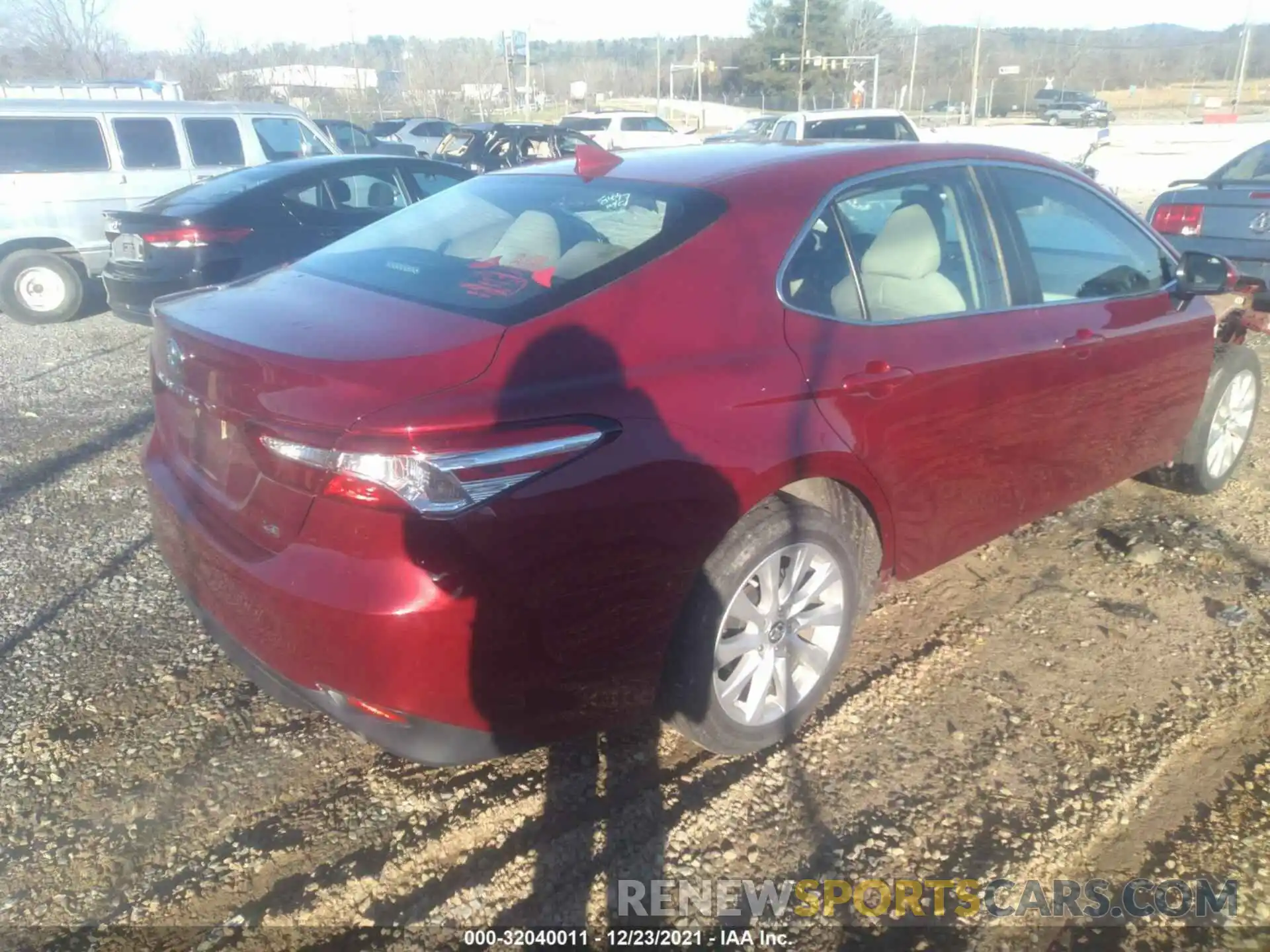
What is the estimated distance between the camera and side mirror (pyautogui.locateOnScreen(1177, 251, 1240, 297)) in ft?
13.1

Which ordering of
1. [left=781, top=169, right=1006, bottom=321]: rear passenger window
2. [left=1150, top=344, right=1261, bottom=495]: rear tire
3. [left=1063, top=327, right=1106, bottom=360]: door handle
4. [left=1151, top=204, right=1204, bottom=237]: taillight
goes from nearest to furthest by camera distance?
1. [left=781, top=169, right=1006, bottom=321]: rear passenger window
2. [left=1063, top=327, right=1106, bottom=360]: door handle
3. [left=1150, top=344, right=1261, bottom=495]: rear tire
4. [left=1151, top=204, right=1204, bottom=237]: taillight

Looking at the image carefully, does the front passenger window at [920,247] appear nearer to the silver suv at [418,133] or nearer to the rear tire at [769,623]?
the rear tire at [769,623]

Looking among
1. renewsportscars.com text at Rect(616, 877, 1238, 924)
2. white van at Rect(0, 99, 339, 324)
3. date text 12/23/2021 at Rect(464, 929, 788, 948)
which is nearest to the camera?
date text 12/23/2021 at Rect(464, 929, 788, 948)

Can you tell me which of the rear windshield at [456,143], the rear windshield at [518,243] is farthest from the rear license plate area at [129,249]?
the rear windshield at [456,143]

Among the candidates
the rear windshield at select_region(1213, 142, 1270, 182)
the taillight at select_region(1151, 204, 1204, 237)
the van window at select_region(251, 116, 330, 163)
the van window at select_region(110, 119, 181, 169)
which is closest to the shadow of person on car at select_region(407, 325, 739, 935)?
the taillight at select_region(1151, 204, 1204, 237)

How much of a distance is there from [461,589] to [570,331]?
2.19ft

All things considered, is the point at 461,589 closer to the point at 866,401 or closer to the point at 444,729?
the point at 444,729

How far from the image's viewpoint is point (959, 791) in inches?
111

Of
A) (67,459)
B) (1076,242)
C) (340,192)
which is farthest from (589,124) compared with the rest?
(1076,242)

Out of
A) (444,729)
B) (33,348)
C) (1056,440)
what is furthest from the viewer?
(33,348)

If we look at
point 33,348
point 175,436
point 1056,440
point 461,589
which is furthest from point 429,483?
point 33,348

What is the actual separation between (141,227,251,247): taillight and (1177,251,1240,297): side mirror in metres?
6.15

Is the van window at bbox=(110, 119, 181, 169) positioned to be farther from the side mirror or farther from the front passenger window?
the side mirror

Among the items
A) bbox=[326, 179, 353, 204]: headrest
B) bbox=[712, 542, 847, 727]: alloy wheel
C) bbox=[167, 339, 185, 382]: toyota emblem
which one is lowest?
bbox=[712, 542, 847, 727]: alloy wheel
